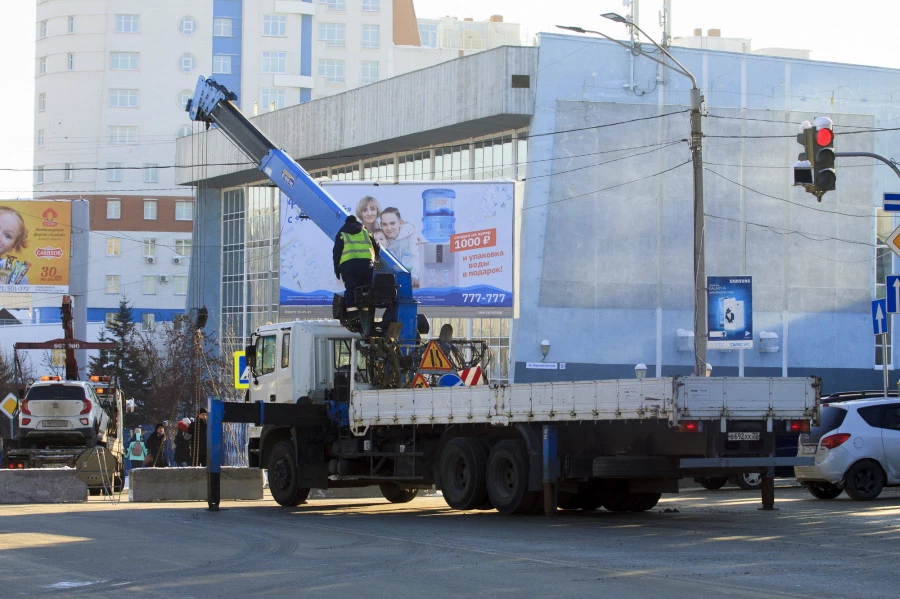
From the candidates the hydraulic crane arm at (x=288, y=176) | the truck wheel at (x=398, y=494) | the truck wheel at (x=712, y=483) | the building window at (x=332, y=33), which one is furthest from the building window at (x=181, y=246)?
the truck wheel at (x=398, y=494)

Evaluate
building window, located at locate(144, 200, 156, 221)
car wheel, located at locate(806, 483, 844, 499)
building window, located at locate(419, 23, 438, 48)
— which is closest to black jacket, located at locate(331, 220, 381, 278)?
car wheel, located at locate(806, 483, 844, 499)

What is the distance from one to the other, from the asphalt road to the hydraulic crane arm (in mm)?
3521

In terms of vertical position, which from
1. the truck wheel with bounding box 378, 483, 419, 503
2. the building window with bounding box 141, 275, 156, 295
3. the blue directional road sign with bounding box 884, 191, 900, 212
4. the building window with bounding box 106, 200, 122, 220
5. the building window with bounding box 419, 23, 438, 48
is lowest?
the truck wheel with bounding box 378, 483, 419, 503

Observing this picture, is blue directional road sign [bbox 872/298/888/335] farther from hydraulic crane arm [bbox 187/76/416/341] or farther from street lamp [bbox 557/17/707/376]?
hydraulic crane arm [bbox 187/76/416/341]

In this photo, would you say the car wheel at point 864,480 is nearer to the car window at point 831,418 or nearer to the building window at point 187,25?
the car window at point 831,418

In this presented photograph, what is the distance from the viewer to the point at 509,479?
1683 cm

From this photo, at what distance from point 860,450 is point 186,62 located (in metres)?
89.7

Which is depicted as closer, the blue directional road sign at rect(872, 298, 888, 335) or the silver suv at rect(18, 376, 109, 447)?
the blue directional road sign at rect(872, 298, 888, 335)

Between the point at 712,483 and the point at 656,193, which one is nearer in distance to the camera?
the point at 712,483

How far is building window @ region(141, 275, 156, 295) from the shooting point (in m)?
105

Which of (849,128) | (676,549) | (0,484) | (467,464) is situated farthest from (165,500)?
(849,128)

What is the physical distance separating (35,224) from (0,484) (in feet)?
92.4

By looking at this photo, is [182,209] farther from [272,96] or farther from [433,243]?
[433,243]

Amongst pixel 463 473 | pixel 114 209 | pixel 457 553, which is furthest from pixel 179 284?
pixel 457 553
